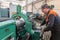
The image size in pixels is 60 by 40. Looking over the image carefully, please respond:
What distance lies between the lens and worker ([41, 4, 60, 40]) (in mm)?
3454

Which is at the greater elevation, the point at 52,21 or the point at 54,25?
the point at 52,21

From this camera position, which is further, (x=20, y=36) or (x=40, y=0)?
(x=40, y=0)

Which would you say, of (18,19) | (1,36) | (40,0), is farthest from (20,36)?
(40,0)

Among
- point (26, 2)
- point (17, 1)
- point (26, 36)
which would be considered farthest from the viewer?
point (26, 2)

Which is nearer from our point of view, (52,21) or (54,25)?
(52,21)

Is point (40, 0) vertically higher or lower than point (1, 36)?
higher

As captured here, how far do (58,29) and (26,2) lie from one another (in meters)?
2.06

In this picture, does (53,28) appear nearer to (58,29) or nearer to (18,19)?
(58,29)

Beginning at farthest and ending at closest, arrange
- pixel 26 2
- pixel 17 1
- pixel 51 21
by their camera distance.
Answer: pixel 26 2 → pixel 17 1 → pixel 51 21

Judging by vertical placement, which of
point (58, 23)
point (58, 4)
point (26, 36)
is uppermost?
point (58, 4)

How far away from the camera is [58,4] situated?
5953 mm

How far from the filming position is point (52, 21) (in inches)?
136

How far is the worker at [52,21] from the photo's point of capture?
3.45 meters

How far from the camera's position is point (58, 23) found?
12.0 feet
